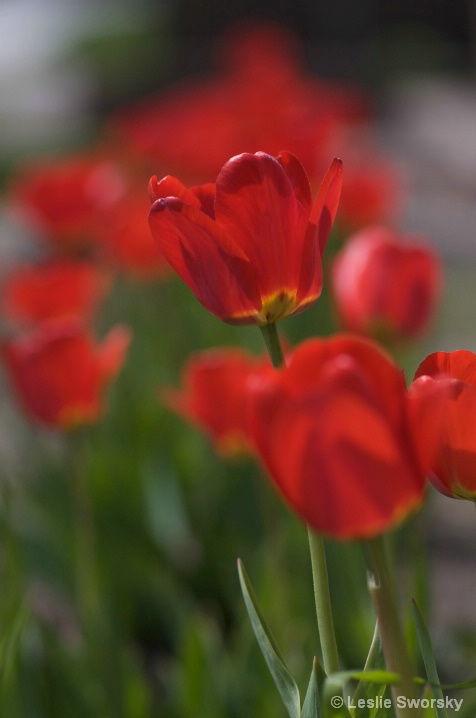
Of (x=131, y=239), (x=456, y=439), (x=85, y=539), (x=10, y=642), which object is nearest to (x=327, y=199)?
(x=456, y=439)

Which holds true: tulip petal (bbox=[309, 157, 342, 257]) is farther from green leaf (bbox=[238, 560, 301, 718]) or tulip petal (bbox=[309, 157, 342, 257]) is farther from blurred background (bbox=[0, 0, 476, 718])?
blurred background (bbox=[0, 0, 476, 718])

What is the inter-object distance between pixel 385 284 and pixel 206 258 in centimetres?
45

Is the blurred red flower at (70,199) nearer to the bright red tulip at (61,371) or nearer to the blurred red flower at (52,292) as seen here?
the blurred red flower at (52,292)

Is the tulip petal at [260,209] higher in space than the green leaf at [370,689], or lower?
higher

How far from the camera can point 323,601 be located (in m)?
0.45

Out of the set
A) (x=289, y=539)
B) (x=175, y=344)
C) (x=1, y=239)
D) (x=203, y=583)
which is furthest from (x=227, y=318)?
(x=1, y=239)

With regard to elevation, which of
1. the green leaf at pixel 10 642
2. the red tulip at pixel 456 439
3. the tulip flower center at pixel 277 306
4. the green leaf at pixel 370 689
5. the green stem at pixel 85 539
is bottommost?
the green stem at pixel 85 539

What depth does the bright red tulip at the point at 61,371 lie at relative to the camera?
847 mm

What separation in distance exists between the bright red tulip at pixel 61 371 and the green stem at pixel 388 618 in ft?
1.49

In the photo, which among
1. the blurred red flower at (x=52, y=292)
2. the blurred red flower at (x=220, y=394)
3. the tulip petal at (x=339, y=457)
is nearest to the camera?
the tulip petal at (x=339, y=457)

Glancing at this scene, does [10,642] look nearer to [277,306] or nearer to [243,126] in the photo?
[277,306]

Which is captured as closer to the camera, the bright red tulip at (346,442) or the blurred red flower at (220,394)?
the bright red tulip at (346,442)

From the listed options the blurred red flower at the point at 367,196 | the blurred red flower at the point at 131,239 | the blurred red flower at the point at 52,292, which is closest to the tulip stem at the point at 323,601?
the blurred red flower at the point at 52,292

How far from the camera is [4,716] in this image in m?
0.76
